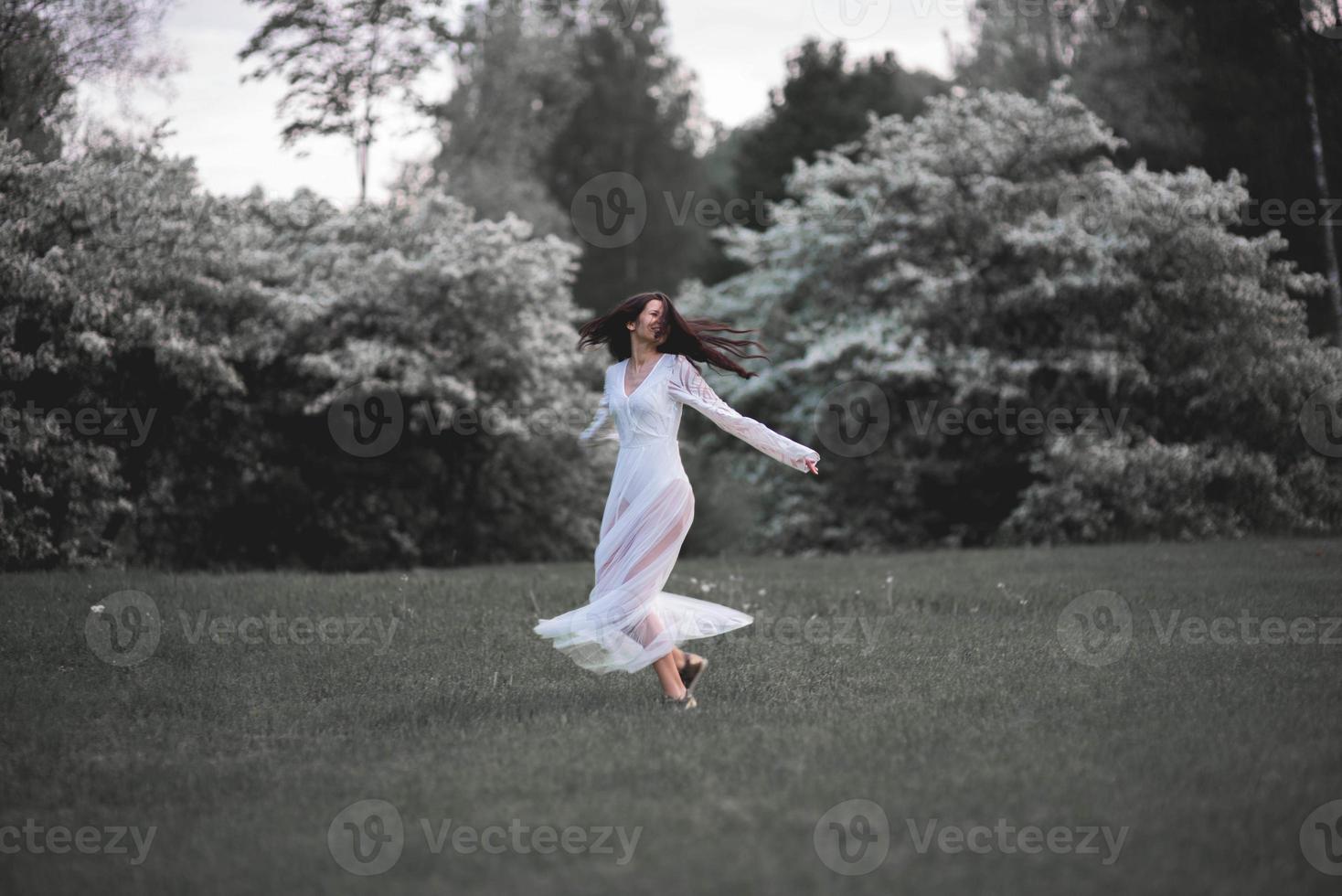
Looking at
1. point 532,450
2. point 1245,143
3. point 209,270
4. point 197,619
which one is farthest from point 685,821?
point 1245,143

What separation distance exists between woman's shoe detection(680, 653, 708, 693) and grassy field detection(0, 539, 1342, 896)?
20cm

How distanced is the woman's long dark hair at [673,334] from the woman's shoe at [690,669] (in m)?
1.84

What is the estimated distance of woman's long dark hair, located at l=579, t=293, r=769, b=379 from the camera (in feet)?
25.3

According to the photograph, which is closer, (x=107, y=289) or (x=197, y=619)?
(x=197, y=619)

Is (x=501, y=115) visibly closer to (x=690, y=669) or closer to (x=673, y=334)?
(x=673, y=334)

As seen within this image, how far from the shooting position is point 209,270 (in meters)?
17.2

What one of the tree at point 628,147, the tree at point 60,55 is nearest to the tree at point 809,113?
the tree at point 628,147

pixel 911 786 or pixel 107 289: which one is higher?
pixel 107 289

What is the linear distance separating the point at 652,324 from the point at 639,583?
65.8 inches

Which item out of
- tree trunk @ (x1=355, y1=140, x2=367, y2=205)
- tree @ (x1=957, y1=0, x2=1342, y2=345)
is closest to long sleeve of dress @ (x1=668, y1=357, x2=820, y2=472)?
tree @ (x1=957, y1=0, x2=1342, y2=345)

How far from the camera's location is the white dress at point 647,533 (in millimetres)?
7293

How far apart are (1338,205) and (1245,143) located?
2863 millimetres

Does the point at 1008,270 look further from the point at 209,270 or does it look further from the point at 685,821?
the point at 685,821

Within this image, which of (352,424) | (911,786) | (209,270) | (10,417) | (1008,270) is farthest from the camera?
(1008,270)
